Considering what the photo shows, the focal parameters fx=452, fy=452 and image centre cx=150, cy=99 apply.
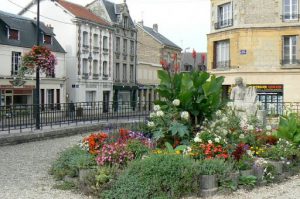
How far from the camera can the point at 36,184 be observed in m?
7.73

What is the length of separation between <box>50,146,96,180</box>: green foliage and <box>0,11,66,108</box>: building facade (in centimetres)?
2316

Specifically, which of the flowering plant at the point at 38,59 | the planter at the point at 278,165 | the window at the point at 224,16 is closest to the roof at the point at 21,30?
the window at the point at 224,16

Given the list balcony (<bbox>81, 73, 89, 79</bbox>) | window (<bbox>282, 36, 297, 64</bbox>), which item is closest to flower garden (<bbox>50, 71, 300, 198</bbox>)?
window (<bbox>282, 36, 297, 64</bbox>)

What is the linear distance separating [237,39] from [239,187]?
2224cm

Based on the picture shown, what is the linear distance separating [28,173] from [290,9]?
76.4 feet

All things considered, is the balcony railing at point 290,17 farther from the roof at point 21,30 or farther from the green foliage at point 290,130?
the roof at point 21,30

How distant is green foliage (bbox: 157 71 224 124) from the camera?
9742 millimetres

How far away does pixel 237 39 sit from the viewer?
28.6 meters

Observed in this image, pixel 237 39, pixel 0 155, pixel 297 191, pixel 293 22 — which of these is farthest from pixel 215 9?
pixel 297 191

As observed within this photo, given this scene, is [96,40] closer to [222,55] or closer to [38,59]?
A: [222,55]

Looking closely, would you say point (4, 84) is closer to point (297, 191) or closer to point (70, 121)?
point (70, 121)

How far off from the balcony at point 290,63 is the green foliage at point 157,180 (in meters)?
22.6

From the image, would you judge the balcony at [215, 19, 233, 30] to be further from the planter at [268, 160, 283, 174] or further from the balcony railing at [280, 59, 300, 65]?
the planter at [268, 160, 283, 174]

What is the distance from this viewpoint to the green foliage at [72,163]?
766 cm
